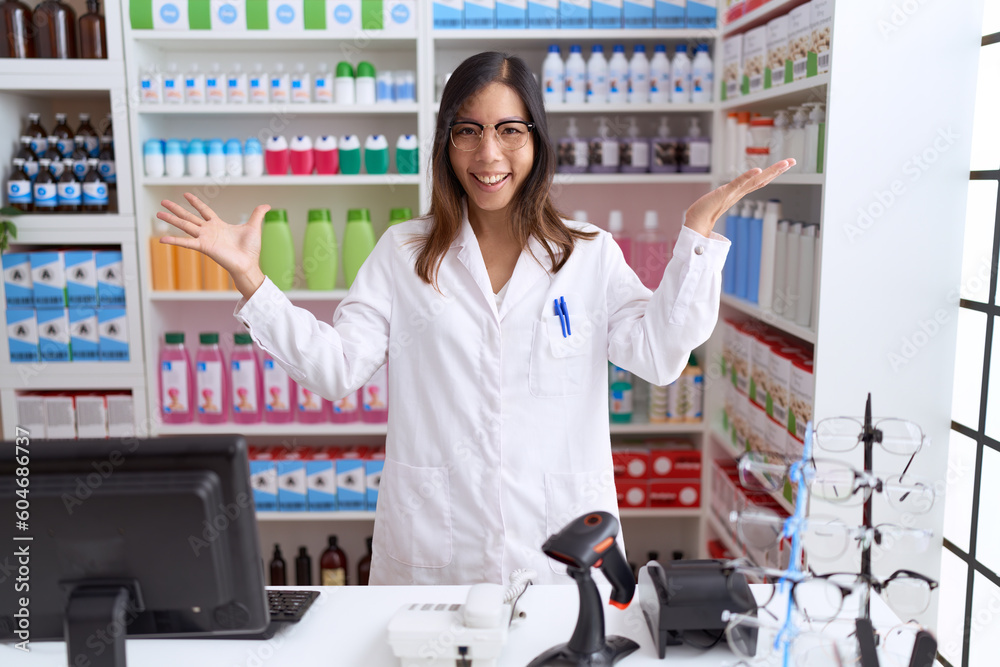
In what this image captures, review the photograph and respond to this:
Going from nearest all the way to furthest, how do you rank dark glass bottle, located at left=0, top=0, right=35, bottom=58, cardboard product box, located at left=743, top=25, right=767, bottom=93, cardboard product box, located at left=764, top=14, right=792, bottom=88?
cardboard product box, located at left=764, top=14, right=792, bottom=88 → cardboard product box, located at left=743, top=25, right=767, bottom=93 → dark glass bottle, located at left=0, top=0, right=35, bottom=58

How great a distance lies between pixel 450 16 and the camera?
114 inches

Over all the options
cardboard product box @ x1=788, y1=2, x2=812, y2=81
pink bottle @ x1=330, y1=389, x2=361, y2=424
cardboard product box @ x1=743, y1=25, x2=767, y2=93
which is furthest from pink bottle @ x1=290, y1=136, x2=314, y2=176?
cardboard product box @ x1=788, y1=2, x2=812, y2=81

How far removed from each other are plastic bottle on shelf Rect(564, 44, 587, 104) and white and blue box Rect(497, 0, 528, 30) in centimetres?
22

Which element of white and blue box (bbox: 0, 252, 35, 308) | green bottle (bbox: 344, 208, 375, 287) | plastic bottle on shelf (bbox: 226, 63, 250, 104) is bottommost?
white and blue box (bbox: 0, 252, 35, 308)

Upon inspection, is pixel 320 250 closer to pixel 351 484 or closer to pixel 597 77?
pixel 351 484

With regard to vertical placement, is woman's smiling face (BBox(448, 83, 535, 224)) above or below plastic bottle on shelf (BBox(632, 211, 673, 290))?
above

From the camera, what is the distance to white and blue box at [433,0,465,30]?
289cm

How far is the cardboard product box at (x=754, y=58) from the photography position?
251cm

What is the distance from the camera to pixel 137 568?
0.99m

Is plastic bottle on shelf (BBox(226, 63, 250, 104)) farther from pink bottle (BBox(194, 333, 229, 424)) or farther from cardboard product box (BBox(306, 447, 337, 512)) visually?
cardboard product box (BBox(306, 447, 337, 512))

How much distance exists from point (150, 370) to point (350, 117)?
4.07 ft

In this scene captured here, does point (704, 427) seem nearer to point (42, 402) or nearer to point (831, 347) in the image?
point (831, 347)

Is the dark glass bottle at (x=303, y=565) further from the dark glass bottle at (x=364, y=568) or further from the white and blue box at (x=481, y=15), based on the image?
the white and blue box at (x=481, y=15)

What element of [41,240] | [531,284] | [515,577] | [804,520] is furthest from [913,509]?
[41,240]
